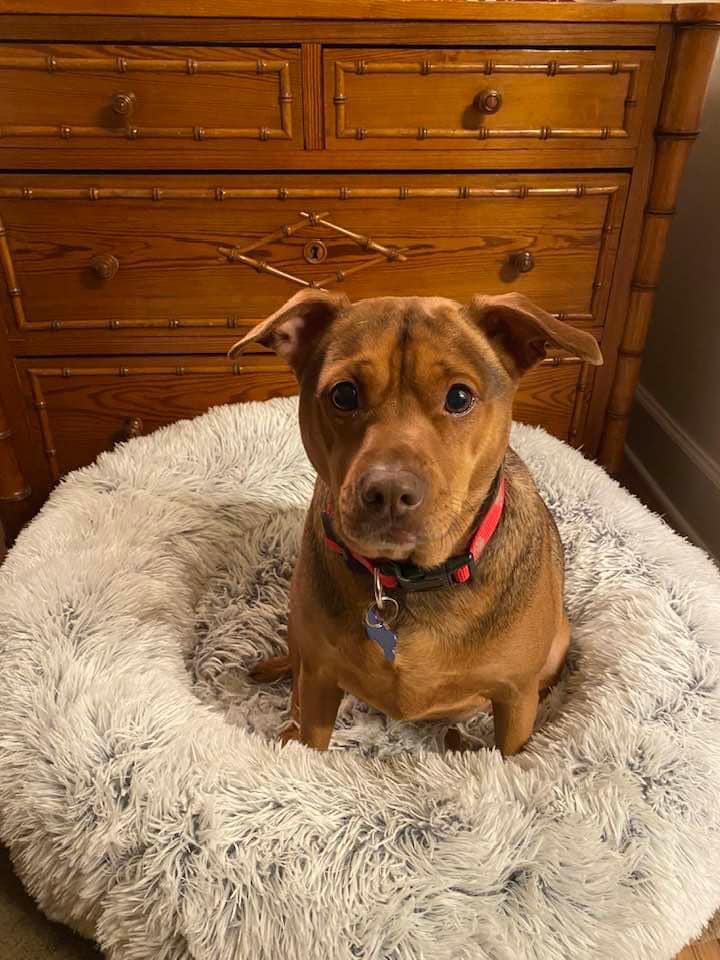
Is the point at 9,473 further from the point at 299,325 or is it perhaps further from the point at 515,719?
the point at 515,719

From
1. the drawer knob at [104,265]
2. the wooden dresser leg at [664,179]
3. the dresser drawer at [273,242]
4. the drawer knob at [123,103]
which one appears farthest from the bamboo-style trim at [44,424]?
the wooden dresser leg at [664,179]

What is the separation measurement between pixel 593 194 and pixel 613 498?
765 mm

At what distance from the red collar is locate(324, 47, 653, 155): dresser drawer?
1.02 meters

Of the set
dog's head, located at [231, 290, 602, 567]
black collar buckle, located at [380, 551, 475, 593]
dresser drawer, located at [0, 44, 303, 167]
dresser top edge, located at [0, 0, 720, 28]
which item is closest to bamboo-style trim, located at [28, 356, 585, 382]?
dresser drawer, located at [0, 44, 303, 167]

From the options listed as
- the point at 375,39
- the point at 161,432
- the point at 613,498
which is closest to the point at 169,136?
the point at 375,39

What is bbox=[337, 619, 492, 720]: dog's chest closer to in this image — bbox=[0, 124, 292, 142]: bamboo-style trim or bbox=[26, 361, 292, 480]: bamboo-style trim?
bbox=[26, 361, 292, 480]: bamboo-style trim

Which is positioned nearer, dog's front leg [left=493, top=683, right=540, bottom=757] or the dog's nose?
the dog's nose

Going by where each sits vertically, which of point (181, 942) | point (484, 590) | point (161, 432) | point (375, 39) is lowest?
point (181, 942)

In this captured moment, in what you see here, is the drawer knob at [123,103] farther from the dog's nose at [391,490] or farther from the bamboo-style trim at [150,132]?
the dog's nose at [391,490]

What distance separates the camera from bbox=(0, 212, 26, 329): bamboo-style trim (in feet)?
6.32

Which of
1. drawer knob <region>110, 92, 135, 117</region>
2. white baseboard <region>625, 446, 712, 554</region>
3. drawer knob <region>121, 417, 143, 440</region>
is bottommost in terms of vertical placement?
white baseboard <region>625, 446, 712, 554</region>

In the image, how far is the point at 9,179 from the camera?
1.86 meters

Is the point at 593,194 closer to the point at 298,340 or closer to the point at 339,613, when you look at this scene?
the point at 298,340

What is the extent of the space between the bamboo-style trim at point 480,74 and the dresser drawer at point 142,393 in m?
0.58
